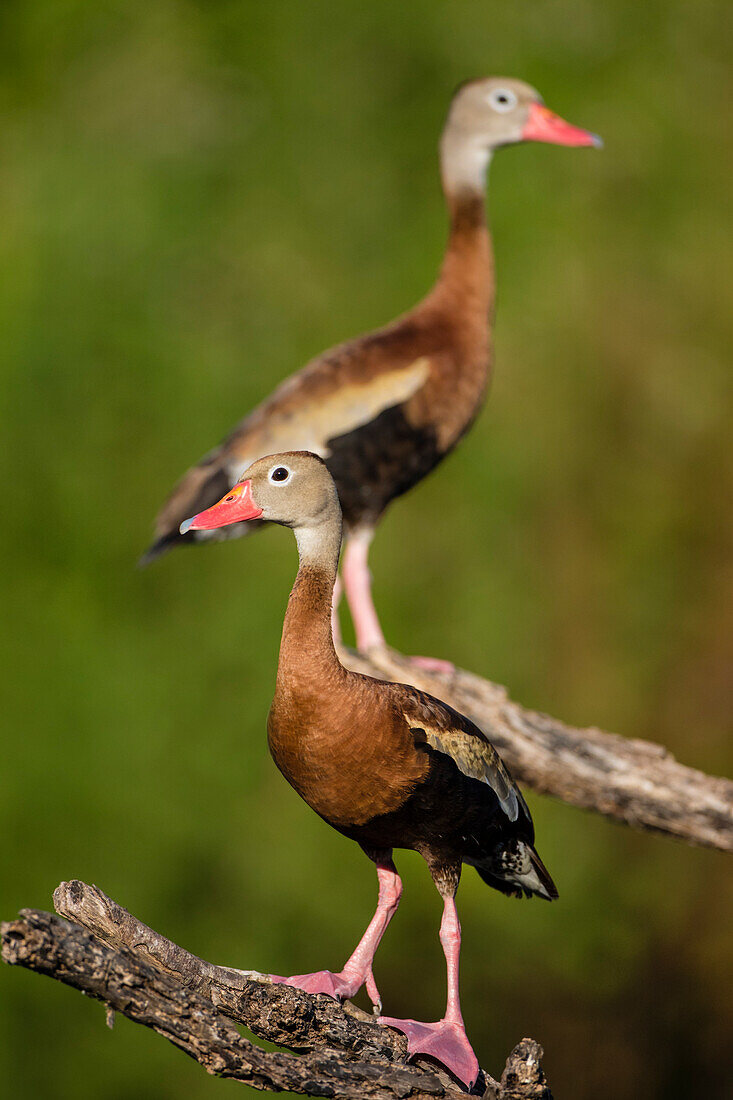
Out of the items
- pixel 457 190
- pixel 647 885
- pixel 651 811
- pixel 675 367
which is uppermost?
pixel 675 367

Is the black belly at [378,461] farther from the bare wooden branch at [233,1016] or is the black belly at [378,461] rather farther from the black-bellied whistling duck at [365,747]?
the bare wooden branch at [233,1016]

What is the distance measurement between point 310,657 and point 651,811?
1.54 metres

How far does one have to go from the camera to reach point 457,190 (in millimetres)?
3391

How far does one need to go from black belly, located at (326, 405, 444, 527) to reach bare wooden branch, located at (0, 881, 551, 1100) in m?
1.60

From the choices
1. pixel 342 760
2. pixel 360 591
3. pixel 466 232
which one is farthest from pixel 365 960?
pixel 466 232

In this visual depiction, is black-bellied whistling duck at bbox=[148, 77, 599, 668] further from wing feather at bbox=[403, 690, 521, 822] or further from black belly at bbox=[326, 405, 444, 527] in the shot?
wing feather at bbox=[403, 690, 521, 822]

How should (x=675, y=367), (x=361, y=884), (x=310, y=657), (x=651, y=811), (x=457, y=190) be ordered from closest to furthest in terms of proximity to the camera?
(x=310, y=657) → (x=651, y=811) → (x=457, y=190) → (x=361, y=884) → (x=675, y=367)

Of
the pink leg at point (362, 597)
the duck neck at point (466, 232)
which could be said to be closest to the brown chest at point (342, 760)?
the pink leg at point (362, 597)

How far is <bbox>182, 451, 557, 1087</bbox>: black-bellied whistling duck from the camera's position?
1568 mm

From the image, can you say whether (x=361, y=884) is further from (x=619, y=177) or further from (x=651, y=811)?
(x=619, y=177)

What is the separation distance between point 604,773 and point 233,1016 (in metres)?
1.44

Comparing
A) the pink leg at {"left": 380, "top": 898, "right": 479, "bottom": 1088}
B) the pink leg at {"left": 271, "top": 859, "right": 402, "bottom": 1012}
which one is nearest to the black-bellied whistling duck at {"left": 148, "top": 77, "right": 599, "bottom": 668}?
the pink leg at {"left": 271, "top": 859, "right": 402, "bottom": 1012}

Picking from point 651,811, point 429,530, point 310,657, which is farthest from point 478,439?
point 310,657

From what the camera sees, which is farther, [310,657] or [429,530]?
[429,530]
